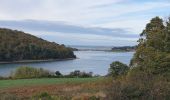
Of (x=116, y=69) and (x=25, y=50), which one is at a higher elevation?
(x=25, y=50)

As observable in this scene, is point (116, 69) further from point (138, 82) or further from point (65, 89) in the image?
point (138, 82)

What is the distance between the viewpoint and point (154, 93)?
15.2 meters

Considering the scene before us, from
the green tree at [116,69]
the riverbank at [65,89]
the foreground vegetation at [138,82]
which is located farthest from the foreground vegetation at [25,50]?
the riverbank at [65,89]

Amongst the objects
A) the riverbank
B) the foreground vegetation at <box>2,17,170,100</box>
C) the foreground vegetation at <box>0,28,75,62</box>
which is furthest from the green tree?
the foreground vegetation at <box>0,28,75,62</box>

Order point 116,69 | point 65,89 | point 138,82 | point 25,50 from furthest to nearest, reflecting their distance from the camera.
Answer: point 25,50 < point 116,69 < point 65,89 < point 138,82

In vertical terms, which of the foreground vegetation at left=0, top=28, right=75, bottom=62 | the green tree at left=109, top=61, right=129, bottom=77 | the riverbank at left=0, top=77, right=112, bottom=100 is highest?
the foreground vegetation at left=0, top=28, right=75, bottom=62

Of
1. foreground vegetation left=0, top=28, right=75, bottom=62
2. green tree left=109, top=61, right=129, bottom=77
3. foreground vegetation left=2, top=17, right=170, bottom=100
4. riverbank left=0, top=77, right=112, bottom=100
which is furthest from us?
foreground vegetation left=0, top=28, right=75, bottom=62

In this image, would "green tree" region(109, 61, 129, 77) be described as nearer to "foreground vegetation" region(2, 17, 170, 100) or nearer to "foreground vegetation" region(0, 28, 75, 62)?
"foreground vegetation" region(2, 17, 170, 100)

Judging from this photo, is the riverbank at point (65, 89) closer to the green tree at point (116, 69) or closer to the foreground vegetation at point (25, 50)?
the green tree at point (116, 69)

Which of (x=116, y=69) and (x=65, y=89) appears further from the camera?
(x=116, y=69)

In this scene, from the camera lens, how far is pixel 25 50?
144875 mm

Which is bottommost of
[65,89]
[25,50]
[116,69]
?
[65,89]

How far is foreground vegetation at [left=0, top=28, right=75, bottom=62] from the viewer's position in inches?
5615

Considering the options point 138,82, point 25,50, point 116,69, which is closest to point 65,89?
point 138,82
